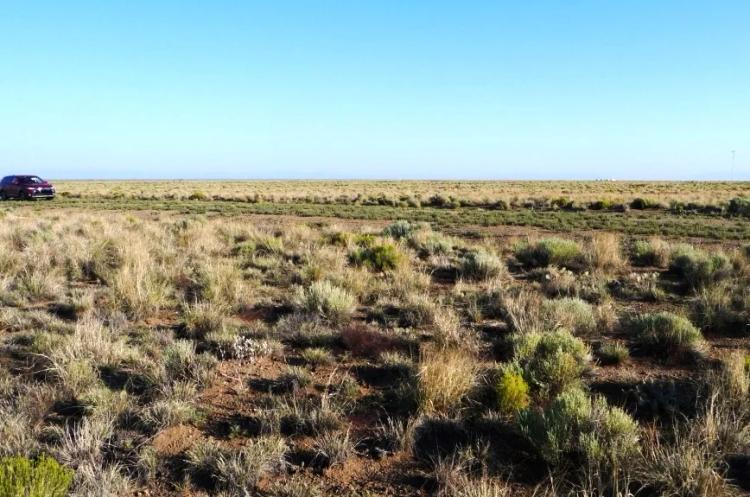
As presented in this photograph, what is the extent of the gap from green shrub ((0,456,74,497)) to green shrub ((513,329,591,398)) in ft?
12.7

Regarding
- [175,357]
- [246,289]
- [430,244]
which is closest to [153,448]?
[175,357]

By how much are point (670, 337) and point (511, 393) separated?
268 cm

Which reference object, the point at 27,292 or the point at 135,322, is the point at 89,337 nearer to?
the point at 135,322

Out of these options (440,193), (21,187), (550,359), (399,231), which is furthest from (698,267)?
(21,187)

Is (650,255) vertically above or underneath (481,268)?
above

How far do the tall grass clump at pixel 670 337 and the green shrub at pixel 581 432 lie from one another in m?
2.28

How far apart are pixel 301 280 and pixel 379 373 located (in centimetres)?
447

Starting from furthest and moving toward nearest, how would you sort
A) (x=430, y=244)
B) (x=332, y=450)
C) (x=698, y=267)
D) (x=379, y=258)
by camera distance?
(x=430, y=244), (x=379, y=258), (x=698, y=267), (x=332, y=450)

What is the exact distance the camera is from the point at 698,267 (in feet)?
32.2

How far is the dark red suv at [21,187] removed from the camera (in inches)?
1383

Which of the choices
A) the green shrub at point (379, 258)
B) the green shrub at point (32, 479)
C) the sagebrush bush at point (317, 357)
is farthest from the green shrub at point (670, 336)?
the green shrub at point (32, 479)

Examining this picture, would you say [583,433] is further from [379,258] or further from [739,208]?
[739,208]

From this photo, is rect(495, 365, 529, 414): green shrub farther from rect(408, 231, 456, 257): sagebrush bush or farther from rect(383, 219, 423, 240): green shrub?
rect(383, 219, 423, 240): green shrub

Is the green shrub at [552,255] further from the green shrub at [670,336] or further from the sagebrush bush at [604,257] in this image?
the green shrub at [670,336]
